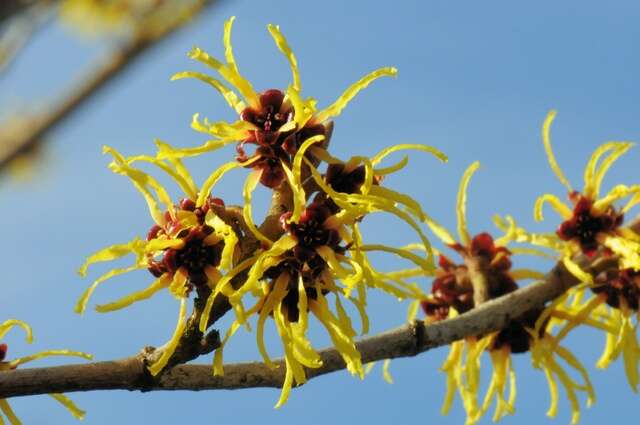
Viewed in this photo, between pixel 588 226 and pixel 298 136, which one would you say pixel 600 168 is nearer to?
pixel 588 226

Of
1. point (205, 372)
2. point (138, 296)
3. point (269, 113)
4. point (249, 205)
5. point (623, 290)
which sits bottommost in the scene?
point (205, 372)

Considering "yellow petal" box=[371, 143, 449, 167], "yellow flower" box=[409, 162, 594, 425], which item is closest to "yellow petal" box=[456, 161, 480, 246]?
"yellow flower" box=[409, 162, 594, 425]

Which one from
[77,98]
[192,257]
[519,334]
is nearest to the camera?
[77,98]

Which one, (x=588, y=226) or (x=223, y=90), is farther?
(x=588, y=226)

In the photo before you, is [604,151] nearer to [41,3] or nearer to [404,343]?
[404,343]

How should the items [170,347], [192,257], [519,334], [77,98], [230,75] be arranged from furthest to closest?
[519,334] < [230,75] < [192,257] < [170,347] < [77,98]

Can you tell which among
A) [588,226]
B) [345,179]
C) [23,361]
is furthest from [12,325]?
[588,226]

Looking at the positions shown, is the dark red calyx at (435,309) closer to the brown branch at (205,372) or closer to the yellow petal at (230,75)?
the brown branch at (205,372)

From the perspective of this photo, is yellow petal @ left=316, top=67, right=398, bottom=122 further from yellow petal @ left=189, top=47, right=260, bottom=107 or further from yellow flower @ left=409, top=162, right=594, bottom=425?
yellow flower @ left=409, top=162, right=594, bottom=425
